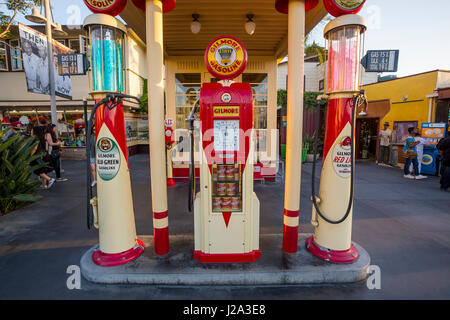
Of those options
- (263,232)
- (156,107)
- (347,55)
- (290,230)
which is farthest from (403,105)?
(156,107)

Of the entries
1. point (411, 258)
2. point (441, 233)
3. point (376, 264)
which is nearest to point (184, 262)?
point (376, 264)

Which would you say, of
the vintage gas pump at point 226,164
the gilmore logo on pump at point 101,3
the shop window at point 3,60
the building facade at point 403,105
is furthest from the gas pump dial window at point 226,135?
the shop window at point 3,60

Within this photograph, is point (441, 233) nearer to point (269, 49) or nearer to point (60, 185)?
point (269, 49)

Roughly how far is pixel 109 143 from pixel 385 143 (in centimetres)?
1124

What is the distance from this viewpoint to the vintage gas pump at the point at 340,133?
111 inches

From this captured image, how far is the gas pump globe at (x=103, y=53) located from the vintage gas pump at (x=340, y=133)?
2.47m

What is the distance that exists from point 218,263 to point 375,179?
7.14 m

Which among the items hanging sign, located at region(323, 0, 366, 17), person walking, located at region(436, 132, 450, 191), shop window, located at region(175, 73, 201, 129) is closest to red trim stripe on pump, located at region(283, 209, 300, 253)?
hanging sign, located at region(323, 0, 366, 17)

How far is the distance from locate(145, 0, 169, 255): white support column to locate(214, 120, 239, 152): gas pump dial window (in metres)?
0.66

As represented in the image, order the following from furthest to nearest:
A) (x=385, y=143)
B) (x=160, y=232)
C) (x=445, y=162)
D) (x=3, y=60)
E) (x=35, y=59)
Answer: (x=3, y=60), (x=385, y=143), (x=35, y=59), (x=445, y=162), (x=160, y=232)

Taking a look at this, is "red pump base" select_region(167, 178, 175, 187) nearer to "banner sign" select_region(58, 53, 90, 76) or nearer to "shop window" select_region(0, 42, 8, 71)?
"banner sign" select_region(58, 53, 90, 76)

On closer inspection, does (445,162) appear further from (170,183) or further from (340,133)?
(170,183)

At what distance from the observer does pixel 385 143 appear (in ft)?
34.6

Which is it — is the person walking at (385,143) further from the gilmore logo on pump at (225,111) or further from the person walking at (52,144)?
the person walking at (52,144)
